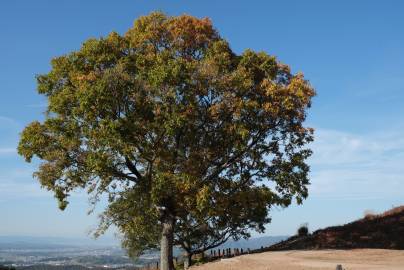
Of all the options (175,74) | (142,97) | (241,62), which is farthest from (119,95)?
(241,62)

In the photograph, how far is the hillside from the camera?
38.2m

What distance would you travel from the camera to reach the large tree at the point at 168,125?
3053 centimetres

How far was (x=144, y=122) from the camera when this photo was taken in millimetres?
31016

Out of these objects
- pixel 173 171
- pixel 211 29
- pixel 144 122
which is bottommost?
pixel 173 171

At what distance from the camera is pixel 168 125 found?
1174 inches

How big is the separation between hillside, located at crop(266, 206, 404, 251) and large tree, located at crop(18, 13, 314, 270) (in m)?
8.64

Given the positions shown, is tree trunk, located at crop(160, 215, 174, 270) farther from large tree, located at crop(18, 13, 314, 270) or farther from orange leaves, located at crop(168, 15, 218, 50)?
orange leaves, located at crop(168, 15, 218, 50)

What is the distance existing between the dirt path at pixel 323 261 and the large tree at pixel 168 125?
10.7 ft

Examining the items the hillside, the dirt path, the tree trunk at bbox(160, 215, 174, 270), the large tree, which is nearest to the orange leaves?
the large tree

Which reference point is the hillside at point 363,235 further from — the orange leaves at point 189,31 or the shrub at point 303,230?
the orange leaves at point 189,31

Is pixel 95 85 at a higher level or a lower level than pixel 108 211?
higher

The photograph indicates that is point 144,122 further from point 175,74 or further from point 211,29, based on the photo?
point 211,29

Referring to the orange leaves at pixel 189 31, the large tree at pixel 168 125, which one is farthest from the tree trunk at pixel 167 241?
the orange leaves at pixel 189 31

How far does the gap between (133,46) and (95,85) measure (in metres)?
5.41
